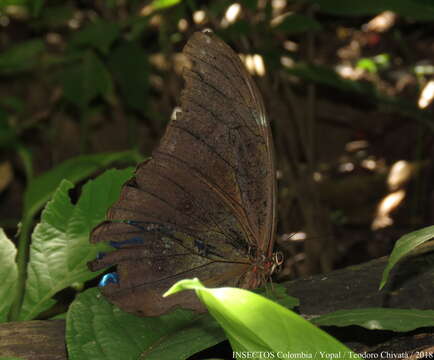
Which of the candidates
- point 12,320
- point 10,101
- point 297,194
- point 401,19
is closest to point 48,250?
point 12,320

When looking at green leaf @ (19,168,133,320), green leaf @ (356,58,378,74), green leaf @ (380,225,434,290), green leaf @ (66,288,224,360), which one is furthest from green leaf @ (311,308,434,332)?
green leaf @ (356,58,378,74)

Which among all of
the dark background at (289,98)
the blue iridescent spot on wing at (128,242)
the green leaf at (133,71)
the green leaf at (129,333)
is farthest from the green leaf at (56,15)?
the green leaf at (129,333)

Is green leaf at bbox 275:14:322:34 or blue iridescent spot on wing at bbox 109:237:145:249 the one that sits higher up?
green leaf at bbox 275:14:322:34

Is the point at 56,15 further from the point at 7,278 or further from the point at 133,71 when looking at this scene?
the point at 7,278

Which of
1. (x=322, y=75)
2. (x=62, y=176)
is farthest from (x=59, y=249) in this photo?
(x=322, y=75)

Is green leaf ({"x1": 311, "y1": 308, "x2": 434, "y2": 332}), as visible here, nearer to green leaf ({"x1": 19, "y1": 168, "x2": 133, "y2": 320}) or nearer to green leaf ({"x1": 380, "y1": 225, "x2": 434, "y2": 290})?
green leaf ({"x1": 380, "y1": 225, "x2": 434, "y2": 290})

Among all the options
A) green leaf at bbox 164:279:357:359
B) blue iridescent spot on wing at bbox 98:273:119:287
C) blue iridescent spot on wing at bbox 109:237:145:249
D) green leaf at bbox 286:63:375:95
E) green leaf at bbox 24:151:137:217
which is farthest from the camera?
green leaf at bbox 286:63:375:95

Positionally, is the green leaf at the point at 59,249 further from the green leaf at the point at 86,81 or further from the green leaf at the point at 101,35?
the green leaf at the point at 86,81
